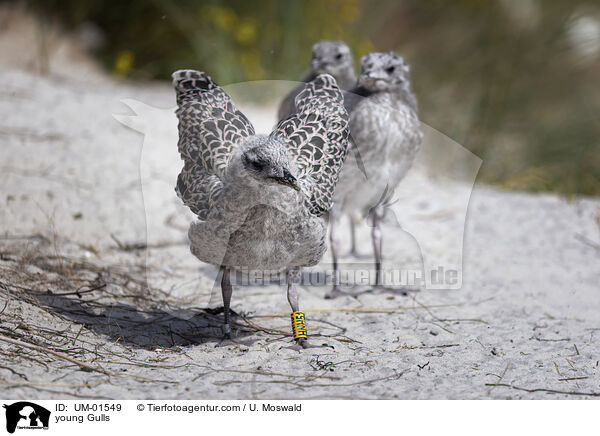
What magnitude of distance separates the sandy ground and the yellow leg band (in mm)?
108

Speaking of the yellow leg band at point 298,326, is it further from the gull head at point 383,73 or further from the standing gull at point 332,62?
the standing gull at point 332,62

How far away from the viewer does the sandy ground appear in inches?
111

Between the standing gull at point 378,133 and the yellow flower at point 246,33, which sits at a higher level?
the yellow flower at point 246,33

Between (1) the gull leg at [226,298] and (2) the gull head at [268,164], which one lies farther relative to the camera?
(1) the gull leg at [226,298]

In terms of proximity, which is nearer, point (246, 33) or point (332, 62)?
point (332, 62)

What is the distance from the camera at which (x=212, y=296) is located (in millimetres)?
4020

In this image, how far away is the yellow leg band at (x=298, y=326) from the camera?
128 inches

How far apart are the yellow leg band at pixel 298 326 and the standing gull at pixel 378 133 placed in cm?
91

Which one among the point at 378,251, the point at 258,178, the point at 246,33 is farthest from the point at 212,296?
the point at 246,33

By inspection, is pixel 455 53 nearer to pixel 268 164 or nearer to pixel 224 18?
pixel 224 18

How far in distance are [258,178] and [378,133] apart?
1380 mm
